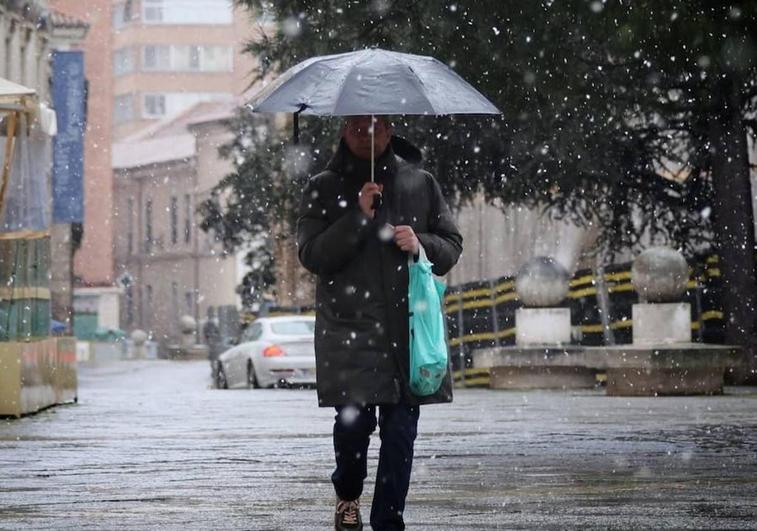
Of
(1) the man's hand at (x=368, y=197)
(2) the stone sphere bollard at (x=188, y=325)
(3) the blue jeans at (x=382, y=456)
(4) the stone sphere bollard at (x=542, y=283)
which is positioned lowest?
(3) the blue jeans at (x=382, y=456)

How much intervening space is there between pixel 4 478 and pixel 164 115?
117m

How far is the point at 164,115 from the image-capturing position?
127188 mm

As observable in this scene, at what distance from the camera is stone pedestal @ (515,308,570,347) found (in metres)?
26.9

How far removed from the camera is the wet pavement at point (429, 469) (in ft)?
29.2

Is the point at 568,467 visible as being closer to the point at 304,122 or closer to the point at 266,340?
the point at 304,122

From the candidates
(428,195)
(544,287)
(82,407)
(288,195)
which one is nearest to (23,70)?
(288,195)

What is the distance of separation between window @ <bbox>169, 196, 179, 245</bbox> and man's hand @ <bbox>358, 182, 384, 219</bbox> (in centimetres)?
9513

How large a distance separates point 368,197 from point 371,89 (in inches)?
28.1

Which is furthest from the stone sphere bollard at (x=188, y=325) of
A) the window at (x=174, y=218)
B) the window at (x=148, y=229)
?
the window at (x=148, y=229)

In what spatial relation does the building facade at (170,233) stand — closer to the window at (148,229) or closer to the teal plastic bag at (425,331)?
the window at (148,229)

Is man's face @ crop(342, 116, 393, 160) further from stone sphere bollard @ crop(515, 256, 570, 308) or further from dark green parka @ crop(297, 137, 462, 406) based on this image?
stone sphere bollard @ crop(515, 256, 570, 308)

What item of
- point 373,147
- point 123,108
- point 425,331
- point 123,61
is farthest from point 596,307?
point 123,108

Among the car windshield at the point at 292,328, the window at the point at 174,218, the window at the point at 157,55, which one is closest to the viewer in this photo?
the car windshield at the point at 292,328

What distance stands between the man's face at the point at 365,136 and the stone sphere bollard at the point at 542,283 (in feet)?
61.9
